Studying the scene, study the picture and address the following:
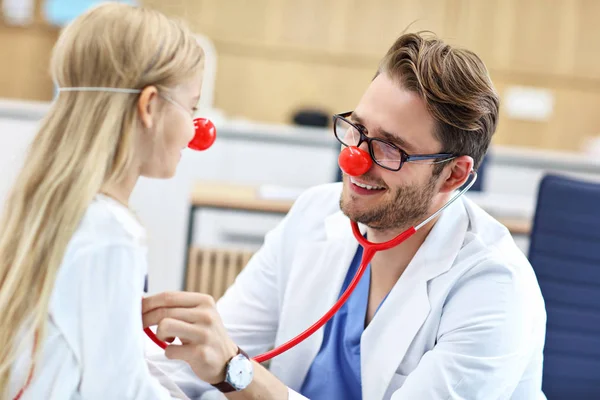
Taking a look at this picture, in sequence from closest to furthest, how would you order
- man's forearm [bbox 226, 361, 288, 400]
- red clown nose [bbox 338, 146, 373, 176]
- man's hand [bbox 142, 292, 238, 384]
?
man's hand [bbox 142, 292, 238, 384]
man's forearm [bbox 226, 361, 288, 400]
red clown nose [bbox 338, 146, 373, 176]

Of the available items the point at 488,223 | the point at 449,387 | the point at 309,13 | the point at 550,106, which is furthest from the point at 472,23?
the point at 449,387

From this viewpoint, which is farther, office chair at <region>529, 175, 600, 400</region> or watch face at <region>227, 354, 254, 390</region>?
office chair at <region>529, 175, 600, 400</region>

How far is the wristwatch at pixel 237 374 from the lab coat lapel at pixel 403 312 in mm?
293

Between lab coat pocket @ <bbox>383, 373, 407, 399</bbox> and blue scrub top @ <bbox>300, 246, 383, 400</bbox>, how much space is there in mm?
86

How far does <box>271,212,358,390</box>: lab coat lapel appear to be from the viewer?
1.46m

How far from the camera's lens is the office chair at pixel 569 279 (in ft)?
5.66

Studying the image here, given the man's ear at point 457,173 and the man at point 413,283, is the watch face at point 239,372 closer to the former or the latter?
the man at point 413,283

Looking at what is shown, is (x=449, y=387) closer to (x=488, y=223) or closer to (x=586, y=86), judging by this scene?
(x=488, y=223)

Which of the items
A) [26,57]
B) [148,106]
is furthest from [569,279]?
[26,57]

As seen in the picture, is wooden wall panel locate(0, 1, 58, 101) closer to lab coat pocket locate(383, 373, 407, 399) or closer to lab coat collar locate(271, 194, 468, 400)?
lab coat collar locate(271, 194, 468, 400)

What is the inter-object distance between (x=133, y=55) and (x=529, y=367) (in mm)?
875

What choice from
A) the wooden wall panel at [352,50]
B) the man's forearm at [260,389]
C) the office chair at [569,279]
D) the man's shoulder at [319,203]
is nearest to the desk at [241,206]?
the office chair at [569,279]

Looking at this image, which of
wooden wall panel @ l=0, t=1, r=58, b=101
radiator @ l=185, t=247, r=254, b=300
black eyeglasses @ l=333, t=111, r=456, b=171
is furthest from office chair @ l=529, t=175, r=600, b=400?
wooden wall panel @ l=0, t=1, r=58, b=101

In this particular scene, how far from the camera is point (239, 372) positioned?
112cm
